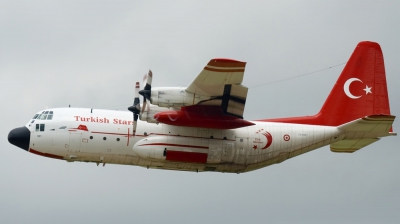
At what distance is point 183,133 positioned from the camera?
29156 mm

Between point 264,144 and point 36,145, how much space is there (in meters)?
8.88

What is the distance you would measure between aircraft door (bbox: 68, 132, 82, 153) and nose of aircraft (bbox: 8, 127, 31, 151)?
164 cm

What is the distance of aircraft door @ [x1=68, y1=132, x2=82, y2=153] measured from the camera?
2861cm

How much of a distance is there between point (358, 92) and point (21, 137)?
13.9 metres

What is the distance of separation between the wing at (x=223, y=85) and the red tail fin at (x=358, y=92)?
3149 mm

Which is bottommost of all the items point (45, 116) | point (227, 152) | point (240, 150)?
point (227, 152)

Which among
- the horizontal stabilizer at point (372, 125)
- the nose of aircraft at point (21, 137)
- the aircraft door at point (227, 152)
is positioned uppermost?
the horizontal stabilizer at point (372, 125)

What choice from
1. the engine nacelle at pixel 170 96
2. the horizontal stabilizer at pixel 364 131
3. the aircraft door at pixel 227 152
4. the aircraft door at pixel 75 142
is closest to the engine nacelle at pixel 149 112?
the engine nacelle at pixel 170 96

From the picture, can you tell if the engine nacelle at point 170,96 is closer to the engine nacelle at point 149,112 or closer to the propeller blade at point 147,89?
the propeller blade at point 147,89

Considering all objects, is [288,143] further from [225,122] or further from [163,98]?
[163,98]

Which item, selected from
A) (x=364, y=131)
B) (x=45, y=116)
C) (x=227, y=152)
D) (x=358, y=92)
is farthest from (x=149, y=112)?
(x=358, y=92)

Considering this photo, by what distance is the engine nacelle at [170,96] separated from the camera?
27438 mm

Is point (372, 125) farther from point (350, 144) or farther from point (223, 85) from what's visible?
point (223, 85)

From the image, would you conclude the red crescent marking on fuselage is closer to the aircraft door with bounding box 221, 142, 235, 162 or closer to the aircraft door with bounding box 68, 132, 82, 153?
the aircraft door with bounding box 221, 142, 235, 162
